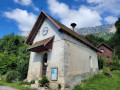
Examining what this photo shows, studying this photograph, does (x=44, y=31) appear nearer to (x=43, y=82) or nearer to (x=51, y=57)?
(x=51, y=57)

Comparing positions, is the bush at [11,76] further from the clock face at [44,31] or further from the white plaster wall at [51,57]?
the clock face at [44,31]

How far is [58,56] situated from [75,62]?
2153 millimetres

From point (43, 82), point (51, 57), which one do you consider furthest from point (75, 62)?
point (43, 82)

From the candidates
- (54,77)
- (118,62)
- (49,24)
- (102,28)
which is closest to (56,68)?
(54,77)

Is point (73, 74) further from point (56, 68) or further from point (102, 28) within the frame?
point (102, 28)

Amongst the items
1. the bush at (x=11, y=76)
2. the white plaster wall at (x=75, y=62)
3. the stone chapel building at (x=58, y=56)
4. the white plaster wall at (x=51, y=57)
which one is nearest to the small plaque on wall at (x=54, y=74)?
the stone chapel building at (x=58, y=56)

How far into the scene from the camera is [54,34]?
432 inches

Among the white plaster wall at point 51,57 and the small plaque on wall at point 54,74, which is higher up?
the white plaster wall at point 51,57

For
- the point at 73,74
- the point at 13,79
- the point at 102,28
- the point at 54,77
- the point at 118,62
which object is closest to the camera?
the point at 54,77

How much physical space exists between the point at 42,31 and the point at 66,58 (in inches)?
216

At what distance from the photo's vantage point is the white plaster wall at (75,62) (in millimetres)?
9336

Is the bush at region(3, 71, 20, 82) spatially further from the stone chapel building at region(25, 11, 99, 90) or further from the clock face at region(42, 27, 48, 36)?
the clock face at region(42, 27, 48, 36)

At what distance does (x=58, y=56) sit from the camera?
9617 mm

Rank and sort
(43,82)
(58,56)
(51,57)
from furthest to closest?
1. (51,57)
2. (58,56)
3. (43,82)
